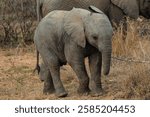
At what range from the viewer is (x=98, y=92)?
7516 mm

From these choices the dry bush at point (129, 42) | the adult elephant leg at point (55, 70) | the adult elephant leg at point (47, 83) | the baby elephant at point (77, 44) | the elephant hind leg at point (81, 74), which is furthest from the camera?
the dry bush at point (129, 42)

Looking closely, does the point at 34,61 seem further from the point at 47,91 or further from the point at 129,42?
the point at 47,91

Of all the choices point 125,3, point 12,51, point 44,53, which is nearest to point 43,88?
point 44,53

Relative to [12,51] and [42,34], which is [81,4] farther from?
[12,51]

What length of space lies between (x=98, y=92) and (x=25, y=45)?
485 centimetres

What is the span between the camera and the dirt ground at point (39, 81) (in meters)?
7.55

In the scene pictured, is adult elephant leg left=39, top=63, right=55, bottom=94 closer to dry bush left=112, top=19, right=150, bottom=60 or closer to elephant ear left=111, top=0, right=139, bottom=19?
dry bush left=112, top=19, right=150, bottom=60

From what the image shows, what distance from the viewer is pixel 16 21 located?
12.8m

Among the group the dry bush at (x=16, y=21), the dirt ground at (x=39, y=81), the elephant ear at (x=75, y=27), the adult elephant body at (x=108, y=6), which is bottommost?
the dry bush at (x=16, y=21)

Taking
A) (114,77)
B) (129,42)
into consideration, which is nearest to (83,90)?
(114,77)

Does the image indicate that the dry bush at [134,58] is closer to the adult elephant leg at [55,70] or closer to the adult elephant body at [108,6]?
the adult elephant body at [108,6]

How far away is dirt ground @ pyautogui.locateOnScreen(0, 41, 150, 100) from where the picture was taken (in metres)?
7.55

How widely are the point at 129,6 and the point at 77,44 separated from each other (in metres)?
2.38

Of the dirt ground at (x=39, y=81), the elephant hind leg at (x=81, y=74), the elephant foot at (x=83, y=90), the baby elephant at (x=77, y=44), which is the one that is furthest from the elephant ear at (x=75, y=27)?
the dirt ground at (x=39, y=81)
